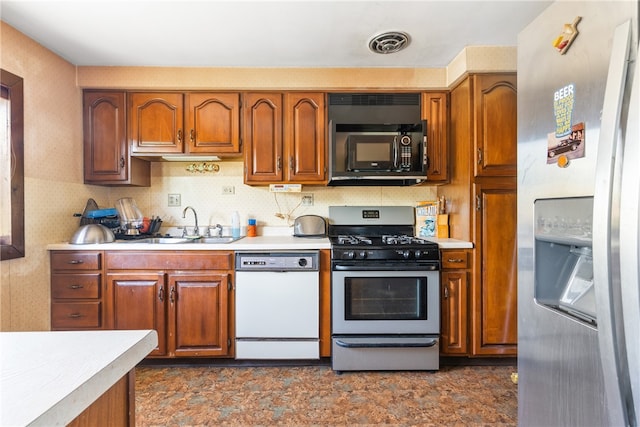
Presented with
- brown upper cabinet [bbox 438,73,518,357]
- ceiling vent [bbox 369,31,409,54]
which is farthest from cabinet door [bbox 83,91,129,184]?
A: brown upper cabinet [bbox 438,73,518,357]

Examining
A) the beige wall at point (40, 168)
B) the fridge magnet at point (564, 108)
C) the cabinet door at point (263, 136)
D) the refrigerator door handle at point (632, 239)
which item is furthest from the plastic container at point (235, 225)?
the refrigerator door handle at point (632, 239)

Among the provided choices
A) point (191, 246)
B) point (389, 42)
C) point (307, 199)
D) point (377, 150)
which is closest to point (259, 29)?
point (389, 42)

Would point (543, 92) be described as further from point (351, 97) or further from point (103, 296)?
point (103, 296)

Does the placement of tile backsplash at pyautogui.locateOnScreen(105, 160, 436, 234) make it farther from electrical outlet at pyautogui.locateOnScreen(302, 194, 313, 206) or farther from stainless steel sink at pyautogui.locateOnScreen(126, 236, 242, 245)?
stainless steel sink at pyautogui.locateOnScreen(126, 236, 242, 245)

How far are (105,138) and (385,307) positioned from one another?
2.57 metres

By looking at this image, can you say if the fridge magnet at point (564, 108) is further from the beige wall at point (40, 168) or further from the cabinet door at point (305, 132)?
the beige wall at point (40, 168)

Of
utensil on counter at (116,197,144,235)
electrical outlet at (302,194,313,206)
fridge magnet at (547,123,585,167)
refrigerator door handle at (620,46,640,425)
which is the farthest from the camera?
electrical outlet at (302,194,313,206)

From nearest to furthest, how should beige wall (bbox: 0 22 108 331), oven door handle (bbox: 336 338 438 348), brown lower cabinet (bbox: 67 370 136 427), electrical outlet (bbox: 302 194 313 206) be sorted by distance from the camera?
1. brown lower cabinet (bbox: 67 370 136 427)
2. beige wall (bbox: 0 22 108 331)
3. oven door handle (bbox: 336 338 438 348)
4. electrical outlet (bbox: 302 194 313 206)

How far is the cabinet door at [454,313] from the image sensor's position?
7.24 ft

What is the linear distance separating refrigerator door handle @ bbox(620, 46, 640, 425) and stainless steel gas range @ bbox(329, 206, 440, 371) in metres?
1.45

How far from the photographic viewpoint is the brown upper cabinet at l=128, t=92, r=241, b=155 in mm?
2488

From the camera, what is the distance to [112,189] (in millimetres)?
2785

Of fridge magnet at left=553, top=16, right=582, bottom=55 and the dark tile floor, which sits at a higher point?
fridge magnet at left=553, top=16, right=582, bottom=55

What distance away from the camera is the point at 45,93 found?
2160 millimetres
